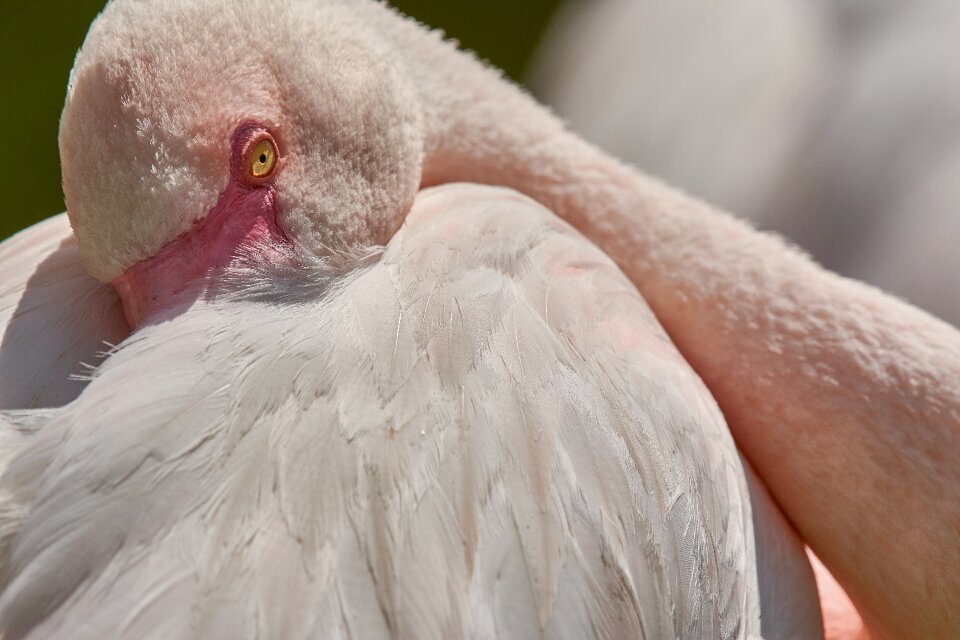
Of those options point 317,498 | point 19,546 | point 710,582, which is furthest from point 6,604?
point 710,582

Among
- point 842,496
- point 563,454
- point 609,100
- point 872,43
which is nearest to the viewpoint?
point 563,454

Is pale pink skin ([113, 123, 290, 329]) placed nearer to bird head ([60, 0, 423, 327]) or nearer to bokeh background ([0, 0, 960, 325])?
bird head ([60, 0, 423, 327])

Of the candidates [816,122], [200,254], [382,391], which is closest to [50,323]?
[200,254]

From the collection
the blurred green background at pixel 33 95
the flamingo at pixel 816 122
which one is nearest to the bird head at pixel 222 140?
the flamingo at pixel 816 122

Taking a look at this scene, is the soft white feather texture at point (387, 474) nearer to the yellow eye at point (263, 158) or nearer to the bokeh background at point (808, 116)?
the yellow eye at point (263, 158)

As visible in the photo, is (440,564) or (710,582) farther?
(710,582)

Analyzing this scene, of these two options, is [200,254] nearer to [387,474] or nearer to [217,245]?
[217,245]

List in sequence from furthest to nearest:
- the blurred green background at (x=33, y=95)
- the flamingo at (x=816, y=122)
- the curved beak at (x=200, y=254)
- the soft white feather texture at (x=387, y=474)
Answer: the blurred green background at (x=33, y=95) → the flamingo at (x=816, y=122) → the curved beak at (x=200, y=254) → the soft white feather texture at (x=387, y=474)

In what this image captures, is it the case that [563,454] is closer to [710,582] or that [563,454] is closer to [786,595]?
[710,582]
